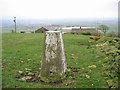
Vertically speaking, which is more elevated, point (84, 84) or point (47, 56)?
point (47, 56)

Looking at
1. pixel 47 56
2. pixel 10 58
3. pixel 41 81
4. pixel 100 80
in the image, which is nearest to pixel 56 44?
pixel 47 56

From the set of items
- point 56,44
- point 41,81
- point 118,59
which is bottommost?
point 41,81

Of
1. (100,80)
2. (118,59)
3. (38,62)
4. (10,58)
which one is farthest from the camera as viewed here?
(10,58)

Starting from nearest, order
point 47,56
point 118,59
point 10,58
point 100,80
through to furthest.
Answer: point 100,80 → point 47,56 → point 118,59 → point 10,58

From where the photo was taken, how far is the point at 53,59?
10.6 metres

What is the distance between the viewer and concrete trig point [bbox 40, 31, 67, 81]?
10.6 m

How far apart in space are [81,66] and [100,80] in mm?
2500

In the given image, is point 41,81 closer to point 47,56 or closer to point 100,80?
point 47,56

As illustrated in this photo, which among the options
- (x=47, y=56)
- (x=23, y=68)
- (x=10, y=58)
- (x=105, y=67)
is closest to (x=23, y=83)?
(x=47, y=56)

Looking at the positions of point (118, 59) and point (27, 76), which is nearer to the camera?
point (27, 76)

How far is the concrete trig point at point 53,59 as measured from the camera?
10.6 meters

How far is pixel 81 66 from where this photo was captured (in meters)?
12.4

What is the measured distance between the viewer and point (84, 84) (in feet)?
31.5

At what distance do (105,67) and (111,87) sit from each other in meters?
2.73
